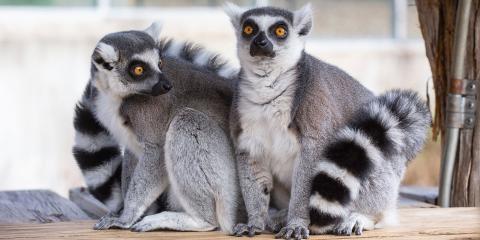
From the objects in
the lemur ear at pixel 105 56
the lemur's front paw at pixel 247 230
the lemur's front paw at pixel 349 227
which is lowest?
the lemur's front paw at pixel 349 227

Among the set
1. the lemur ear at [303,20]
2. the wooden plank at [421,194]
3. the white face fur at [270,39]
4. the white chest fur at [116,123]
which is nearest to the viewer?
the white face fur at [270,39]

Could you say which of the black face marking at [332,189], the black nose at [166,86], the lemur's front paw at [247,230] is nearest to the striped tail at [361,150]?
the black face marking at [332,189]

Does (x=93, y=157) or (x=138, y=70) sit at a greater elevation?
(x=138, y=70)

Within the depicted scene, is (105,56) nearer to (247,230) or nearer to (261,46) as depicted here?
(261,46)

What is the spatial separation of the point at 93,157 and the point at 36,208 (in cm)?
64

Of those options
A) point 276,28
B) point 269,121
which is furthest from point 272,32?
point 269,121

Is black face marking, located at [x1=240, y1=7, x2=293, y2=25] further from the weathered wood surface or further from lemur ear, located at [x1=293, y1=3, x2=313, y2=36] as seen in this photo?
the weathered wood surface

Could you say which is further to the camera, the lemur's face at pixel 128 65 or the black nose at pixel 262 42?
the lemur's face at pixel 128 65

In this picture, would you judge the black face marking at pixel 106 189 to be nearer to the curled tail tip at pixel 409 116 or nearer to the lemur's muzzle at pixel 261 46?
the lemur's muzzle at pixel 261 46

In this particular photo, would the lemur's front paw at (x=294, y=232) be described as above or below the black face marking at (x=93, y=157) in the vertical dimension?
below

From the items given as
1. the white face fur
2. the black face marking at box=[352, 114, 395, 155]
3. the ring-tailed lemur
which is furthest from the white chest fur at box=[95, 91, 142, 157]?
the black face marking at box=[352, 114, 395, 155]

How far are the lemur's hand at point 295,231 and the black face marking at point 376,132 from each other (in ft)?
1.82

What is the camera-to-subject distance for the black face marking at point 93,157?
513cm

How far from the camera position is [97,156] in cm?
513
